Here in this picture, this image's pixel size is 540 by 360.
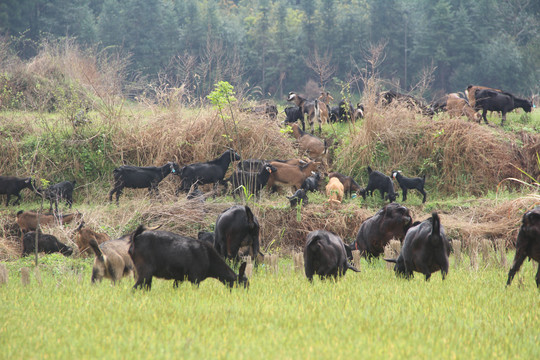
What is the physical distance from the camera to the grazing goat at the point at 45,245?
1151cm

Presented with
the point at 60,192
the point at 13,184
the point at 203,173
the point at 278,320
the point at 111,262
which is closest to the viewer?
the point at 278,320

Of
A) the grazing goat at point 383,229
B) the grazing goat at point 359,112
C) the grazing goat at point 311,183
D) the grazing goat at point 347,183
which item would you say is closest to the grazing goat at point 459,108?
the grazing goat at point 359,112

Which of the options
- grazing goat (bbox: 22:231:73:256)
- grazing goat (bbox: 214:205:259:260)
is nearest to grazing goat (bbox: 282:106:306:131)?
grazing goat (bbox: 22:231:73:256)

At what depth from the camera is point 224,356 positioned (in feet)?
15.1

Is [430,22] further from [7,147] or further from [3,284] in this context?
[3,284]

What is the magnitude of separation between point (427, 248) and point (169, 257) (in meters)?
2.96

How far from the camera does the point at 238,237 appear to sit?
8703 mm

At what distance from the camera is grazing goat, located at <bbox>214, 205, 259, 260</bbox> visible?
8.66 meters

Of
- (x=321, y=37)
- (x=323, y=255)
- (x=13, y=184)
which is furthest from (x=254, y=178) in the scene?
(x=321, y=37)

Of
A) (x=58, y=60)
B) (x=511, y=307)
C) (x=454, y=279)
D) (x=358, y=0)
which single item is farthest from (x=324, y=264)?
(x=358, y=0)

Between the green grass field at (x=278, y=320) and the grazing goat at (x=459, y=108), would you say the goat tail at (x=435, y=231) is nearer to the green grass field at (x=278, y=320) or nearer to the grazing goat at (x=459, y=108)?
the green grass field at (x=278, y=320)

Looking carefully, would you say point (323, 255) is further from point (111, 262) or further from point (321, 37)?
point (321, 37)

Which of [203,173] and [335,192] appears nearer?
[335,192]

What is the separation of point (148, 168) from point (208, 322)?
386 inches
